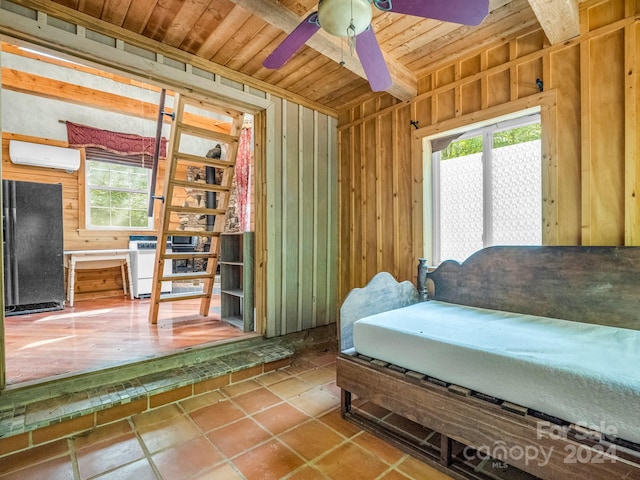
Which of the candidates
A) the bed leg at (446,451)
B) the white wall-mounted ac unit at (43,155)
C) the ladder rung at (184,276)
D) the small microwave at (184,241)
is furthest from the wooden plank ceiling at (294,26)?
the white wall-mounted ac unit at (43,155)

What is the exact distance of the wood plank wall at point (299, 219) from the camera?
9.96 ft

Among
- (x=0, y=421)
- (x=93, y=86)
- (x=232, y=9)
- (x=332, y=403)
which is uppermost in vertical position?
(x=93, y=86)

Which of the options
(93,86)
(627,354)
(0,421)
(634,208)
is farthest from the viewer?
(93,86)

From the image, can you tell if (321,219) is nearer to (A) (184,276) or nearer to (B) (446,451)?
(A) (184,276)

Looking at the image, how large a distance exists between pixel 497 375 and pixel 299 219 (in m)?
2.30

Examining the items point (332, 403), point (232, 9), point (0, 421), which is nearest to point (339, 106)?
point (232, 9)

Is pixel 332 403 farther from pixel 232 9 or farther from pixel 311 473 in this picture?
pixel 232 9

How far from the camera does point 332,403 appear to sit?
7.00ft

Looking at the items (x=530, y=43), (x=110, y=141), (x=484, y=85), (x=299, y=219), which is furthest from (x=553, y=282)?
(x=110, y=141)

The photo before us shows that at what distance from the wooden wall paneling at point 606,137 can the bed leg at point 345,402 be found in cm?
179

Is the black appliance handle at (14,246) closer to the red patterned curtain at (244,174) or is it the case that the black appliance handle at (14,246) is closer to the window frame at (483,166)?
the red patterned curtain at (244,174)

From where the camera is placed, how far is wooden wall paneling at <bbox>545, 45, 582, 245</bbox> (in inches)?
78.9

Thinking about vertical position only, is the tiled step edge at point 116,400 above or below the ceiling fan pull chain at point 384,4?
below

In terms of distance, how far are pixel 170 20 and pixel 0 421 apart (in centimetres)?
259
